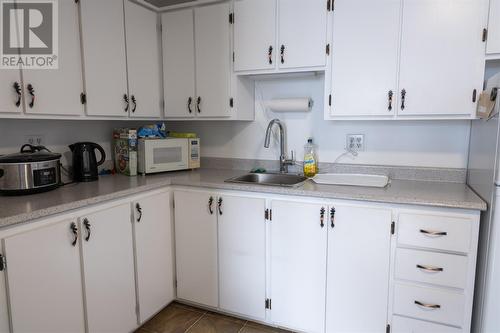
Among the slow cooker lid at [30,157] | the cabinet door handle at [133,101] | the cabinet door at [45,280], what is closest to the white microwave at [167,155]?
the cabinet door handle at [133,101]

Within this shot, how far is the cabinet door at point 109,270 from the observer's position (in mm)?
Result: 1697

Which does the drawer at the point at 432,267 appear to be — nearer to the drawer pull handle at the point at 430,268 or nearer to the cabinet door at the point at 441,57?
the drawer pull handle at the point at 430,268

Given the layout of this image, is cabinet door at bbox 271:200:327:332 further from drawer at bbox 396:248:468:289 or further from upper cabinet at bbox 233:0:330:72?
upper cabinet at bbox 233:0:330:72

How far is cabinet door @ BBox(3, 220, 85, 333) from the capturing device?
1367 millimetres

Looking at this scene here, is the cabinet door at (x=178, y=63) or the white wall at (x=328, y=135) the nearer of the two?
the white wall at (x=328, y=135)

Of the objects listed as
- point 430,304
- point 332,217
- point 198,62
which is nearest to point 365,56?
point 332,217

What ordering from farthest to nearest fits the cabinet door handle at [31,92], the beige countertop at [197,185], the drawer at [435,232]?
the cabinet door handle at [31,92]
the drawer at [435,232]
the beige countertop at [197,185]

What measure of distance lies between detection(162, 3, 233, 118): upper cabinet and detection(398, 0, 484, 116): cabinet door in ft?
3.88

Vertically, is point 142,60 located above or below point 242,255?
above

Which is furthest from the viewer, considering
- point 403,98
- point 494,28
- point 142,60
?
point 142,60

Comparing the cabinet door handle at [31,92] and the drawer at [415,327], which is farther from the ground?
the cabinet door handle at [31,92]

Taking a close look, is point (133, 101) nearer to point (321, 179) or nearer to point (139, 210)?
point (139, 210)

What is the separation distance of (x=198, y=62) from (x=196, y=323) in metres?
1.86

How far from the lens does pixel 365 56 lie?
1.97 m
